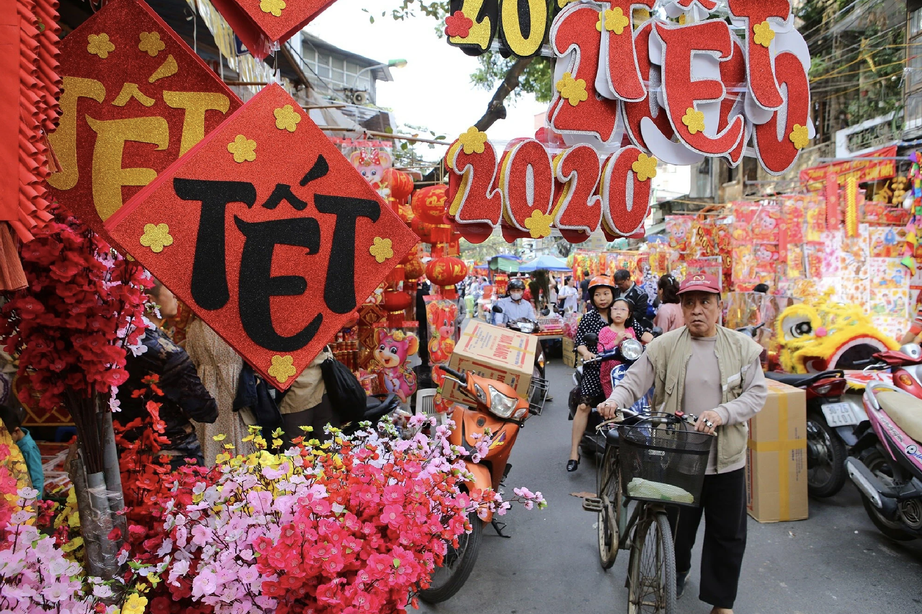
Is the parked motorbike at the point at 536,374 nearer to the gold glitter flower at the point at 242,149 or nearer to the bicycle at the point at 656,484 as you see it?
the bicycle at the point at 656,484

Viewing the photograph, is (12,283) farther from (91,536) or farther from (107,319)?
(91,536)

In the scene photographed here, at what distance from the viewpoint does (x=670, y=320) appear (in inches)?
264

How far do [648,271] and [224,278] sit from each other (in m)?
17.5

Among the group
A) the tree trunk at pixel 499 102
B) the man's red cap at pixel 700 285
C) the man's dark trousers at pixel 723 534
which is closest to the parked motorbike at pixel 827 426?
the man's dark trousers at pixel 723 534

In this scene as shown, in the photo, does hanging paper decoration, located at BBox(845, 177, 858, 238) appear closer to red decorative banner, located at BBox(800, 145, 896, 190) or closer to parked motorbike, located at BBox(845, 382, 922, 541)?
red decorative banner, located at BBox(800, 145, 896, 190)

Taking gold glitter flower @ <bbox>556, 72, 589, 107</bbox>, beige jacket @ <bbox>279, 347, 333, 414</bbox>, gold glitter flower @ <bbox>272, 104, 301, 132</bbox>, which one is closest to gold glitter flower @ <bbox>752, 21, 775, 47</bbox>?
gold glitter flower @ <bbox>556, 72, 589, 107</bbox>

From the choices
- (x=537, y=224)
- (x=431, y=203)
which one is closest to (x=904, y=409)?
(x=537, y=224)

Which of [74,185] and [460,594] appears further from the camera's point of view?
[460,594]

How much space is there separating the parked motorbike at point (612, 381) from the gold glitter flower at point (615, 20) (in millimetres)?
2001

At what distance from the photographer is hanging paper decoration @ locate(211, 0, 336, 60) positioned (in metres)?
1.51

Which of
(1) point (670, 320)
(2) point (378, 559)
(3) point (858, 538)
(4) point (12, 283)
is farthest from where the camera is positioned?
(1) point (670, 320)

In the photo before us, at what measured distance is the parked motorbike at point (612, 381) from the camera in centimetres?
398

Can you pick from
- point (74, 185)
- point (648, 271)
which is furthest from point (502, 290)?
point (74, 185)

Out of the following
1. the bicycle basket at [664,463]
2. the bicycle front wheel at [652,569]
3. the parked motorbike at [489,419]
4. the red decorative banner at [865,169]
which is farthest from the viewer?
the red decorative banner at [865,169]
